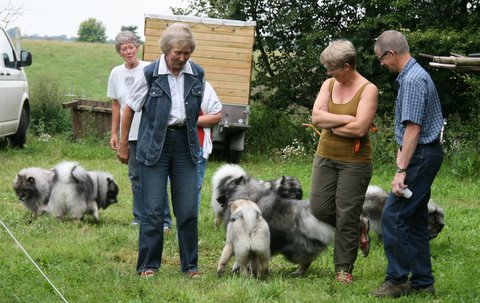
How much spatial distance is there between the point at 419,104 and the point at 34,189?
5245mm

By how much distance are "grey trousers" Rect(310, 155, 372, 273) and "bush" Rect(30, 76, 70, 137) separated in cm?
1335

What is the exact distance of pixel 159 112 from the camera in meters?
6.50

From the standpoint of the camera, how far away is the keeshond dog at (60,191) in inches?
375

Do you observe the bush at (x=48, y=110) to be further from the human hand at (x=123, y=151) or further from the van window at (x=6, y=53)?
the human hand at (x=123, y=151)

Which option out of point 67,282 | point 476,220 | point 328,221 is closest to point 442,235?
point 476,220

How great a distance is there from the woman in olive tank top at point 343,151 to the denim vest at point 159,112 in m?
0.99

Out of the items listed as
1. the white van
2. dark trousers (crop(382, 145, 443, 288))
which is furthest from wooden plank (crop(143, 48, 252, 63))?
dark trousers (crop(382, 145, 443, 288))

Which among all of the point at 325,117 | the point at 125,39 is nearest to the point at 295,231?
the point at 325,117

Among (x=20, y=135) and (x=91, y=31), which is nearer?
(x=20, y=135)

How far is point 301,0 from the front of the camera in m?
18.9

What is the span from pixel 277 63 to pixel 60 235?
1128cm

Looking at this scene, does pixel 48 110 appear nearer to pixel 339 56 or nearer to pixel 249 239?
pixel 249 239

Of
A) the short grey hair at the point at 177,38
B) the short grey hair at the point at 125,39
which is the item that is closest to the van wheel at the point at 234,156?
the short grey hair at the point at 125,39

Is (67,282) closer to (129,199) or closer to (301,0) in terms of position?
(129,199)
